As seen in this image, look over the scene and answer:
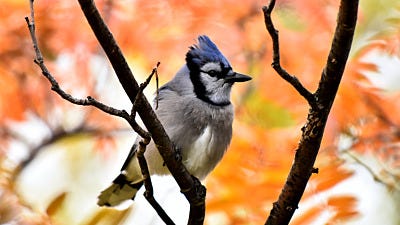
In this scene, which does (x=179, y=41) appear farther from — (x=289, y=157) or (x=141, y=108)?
(x=141, y=108)

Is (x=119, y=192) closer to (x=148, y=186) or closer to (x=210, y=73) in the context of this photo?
(x=210, y=73)

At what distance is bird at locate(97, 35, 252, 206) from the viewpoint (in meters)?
4.08

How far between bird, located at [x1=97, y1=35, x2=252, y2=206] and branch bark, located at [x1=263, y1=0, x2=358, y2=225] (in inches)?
46.1

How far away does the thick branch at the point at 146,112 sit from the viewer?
240 centimetres

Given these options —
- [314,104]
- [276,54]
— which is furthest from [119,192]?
[276,54]

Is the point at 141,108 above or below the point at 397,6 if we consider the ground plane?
below

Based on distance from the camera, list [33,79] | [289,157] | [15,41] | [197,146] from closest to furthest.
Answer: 1. [197,146]
2. [289,157]
3. [15,41]
4. [33,79]

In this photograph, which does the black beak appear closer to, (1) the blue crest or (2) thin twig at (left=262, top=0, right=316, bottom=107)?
(1) the blue crest

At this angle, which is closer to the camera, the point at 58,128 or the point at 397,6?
the point at 397,6

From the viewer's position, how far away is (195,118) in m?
4.15

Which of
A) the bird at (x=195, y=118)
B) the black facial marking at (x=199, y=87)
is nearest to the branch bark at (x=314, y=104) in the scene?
the bird at (x=195, y=118)

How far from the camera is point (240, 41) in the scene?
5.64m

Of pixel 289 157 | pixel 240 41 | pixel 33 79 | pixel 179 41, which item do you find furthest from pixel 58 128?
pixel 289 157

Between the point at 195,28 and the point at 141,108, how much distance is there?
263 cm
